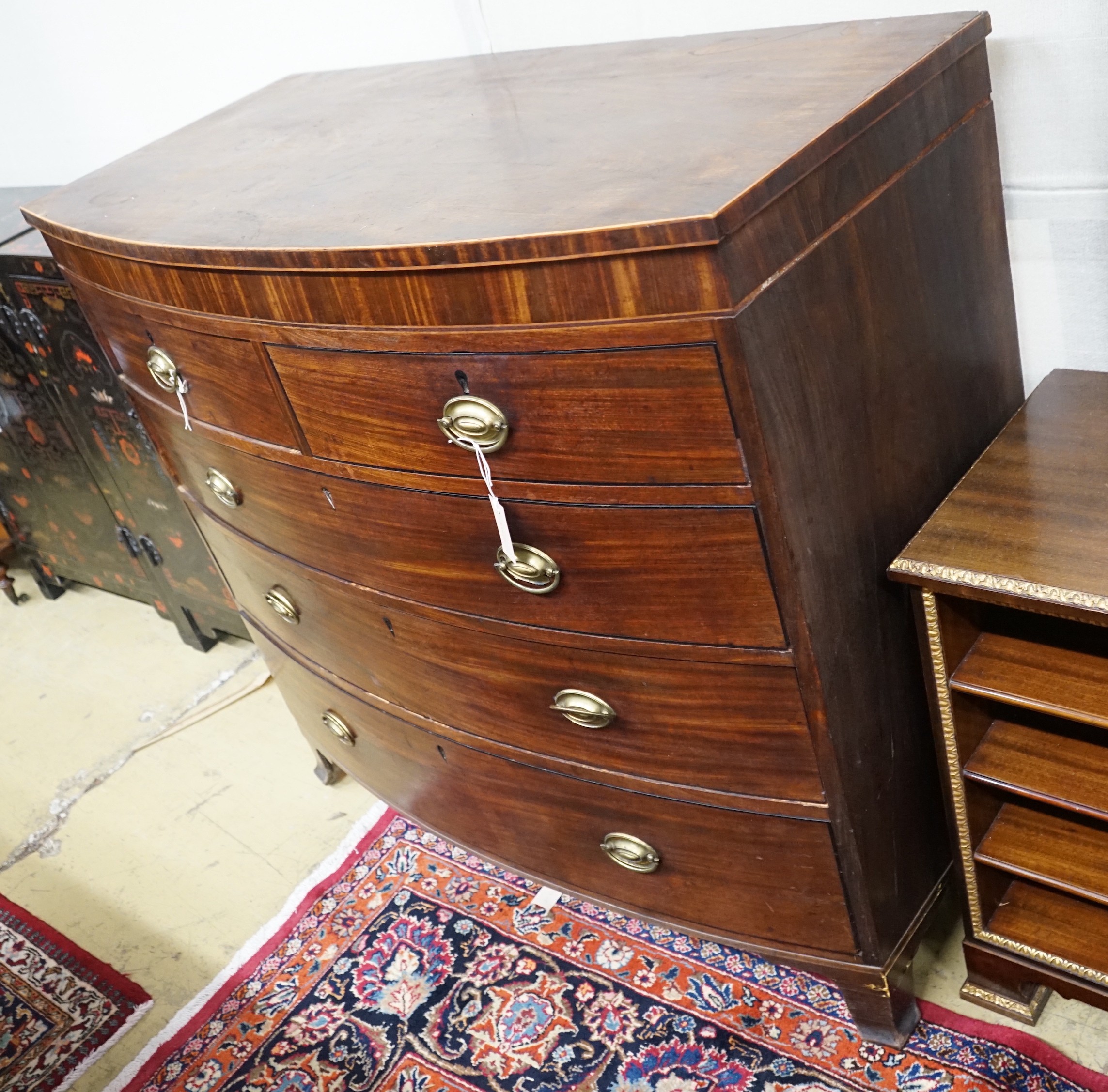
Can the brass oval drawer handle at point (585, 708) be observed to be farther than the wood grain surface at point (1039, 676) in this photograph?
Yes

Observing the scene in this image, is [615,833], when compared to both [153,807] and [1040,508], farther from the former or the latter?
[153,807]

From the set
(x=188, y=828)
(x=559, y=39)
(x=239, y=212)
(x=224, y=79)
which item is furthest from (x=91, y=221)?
(x=188, y=828)

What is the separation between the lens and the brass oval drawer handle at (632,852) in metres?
1.34

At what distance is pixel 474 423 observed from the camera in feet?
3.33

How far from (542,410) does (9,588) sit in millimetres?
2588

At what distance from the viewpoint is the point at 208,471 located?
59.4 inches

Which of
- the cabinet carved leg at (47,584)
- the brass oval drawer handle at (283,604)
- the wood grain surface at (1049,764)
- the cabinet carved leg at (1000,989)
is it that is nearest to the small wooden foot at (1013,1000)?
the cabinet carved leg at (1000,989)

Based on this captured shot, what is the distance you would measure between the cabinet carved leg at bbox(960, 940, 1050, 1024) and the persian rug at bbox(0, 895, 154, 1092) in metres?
1.30

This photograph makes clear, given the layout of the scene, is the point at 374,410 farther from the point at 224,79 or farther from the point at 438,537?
the point at 224,79

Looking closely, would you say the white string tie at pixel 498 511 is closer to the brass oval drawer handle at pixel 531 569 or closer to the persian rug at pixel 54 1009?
the brass oval drawer handle at pixel 531 569

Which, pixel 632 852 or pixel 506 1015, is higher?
pixel 632 852

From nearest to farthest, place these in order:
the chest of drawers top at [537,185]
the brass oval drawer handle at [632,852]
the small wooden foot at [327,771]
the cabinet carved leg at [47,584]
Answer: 1. the chest of drawers top at [537,185]
2. the brass oval drawer handle at [632,852]
3. the small wooden foot at [327,771]
4. the cabinet carved leg at [47,584]

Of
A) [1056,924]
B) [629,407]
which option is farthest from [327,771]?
[629,407]

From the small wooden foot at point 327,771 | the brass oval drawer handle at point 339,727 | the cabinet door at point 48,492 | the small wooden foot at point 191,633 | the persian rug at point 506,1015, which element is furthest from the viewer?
the small wooden foot at point 191,633
